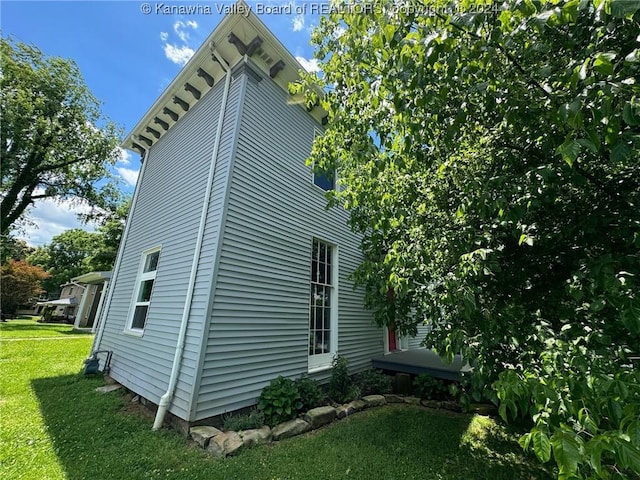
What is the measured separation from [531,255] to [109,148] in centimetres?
2145

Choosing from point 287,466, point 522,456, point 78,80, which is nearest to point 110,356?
point 287,466

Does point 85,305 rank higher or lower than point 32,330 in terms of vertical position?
higher

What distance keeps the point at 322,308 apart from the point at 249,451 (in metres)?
3.11

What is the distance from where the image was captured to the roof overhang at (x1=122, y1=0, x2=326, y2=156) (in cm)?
486

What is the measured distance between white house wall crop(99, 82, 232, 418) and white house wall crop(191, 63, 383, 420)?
34 cm

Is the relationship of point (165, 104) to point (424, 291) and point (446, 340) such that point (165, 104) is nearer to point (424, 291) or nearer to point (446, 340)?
point (424, 291)

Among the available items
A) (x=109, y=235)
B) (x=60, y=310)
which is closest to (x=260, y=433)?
(x=109, y=235)

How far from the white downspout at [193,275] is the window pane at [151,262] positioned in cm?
212

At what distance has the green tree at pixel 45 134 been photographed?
13.7m

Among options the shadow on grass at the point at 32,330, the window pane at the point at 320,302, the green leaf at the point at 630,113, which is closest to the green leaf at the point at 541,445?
the green leaf at the point at 630,113

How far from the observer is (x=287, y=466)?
304cm

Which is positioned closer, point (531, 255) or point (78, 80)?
point (531, 255)

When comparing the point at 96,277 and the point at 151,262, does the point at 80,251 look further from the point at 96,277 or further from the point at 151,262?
the point at 151,262

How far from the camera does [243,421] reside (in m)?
3.85
